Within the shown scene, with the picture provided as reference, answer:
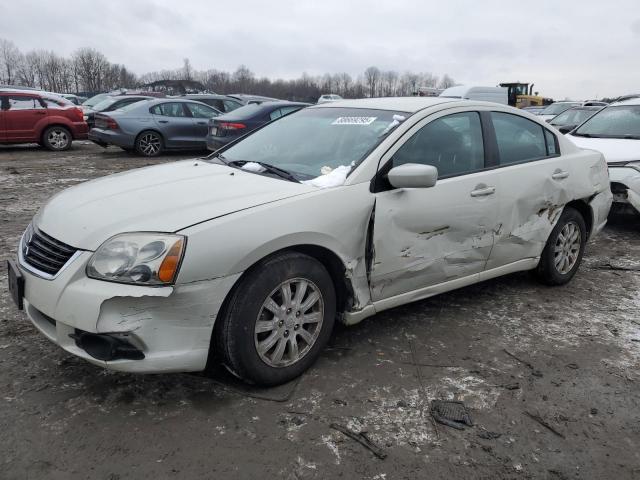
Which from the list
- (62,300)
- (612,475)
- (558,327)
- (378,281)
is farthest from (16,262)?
Result: (558,327)

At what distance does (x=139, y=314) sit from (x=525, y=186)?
9.39 feet

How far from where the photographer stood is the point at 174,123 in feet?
40.8

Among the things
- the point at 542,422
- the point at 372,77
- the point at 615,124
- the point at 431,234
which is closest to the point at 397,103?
the point at 431,234

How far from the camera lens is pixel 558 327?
3.72m

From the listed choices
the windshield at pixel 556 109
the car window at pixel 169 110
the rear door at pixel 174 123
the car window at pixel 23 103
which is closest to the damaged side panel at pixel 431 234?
the rear door at pixel 174 123

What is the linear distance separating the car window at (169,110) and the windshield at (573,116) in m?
9.05

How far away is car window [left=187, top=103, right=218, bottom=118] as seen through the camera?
12.8 metres

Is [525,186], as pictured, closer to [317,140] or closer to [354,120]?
[354,120]

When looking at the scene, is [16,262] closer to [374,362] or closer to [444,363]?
[374,362]

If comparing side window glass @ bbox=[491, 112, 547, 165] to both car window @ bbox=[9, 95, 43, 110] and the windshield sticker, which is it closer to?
the windshield sticker

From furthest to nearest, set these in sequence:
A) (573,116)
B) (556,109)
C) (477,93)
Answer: (477,93)
(556,109)
(573,116)

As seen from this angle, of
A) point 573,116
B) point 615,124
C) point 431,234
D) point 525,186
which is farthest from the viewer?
point 573,116

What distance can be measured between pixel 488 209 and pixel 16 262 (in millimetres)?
2936

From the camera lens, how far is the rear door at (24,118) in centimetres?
1180
